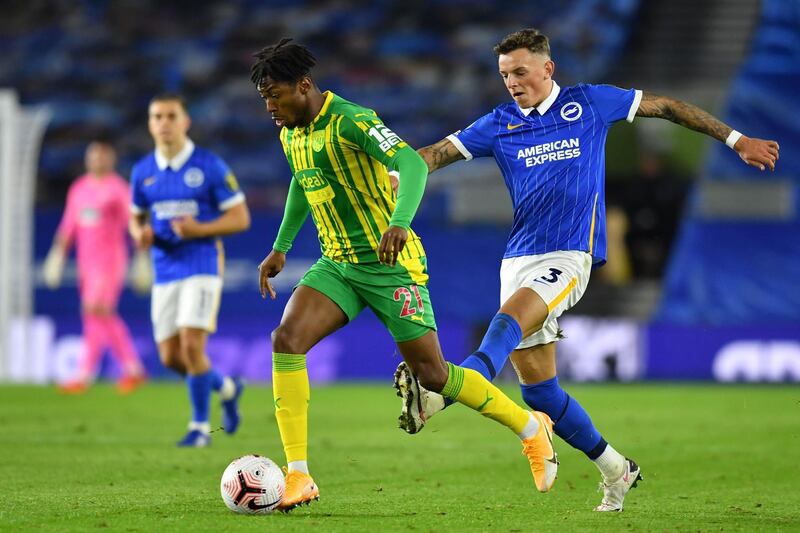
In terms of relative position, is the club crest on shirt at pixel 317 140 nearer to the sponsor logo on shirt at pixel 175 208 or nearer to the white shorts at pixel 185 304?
the white shorts at pixel 185 304

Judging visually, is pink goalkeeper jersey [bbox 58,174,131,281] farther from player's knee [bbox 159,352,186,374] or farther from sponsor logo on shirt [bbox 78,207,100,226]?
player's knee [bbox 159,352,186,374]

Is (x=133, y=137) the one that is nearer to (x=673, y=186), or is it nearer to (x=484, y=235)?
(x=484, y=235)

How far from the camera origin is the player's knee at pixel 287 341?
18.5 feet

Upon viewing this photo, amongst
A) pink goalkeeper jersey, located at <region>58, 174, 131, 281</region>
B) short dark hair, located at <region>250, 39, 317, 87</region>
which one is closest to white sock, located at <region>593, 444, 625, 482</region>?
short dark hair, located at <region>250, 39, 317, 87</region>

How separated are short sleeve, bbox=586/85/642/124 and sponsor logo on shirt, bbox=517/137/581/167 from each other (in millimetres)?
210

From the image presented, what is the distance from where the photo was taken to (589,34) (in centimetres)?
2062

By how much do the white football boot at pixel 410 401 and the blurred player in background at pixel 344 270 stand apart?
0.15 meters

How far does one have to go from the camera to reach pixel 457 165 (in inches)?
776

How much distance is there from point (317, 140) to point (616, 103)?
146cm

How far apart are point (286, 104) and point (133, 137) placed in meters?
16.1

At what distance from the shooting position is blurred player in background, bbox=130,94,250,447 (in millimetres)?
9086

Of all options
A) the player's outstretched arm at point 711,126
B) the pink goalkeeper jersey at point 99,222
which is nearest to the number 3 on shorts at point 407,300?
the player's outstretched arm at point 711,126

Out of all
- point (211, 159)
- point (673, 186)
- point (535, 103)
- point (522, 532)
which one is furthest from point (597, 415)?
point (673, 186)

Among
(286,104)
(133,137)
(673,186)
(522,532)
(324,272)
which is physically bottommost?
(522,532)
